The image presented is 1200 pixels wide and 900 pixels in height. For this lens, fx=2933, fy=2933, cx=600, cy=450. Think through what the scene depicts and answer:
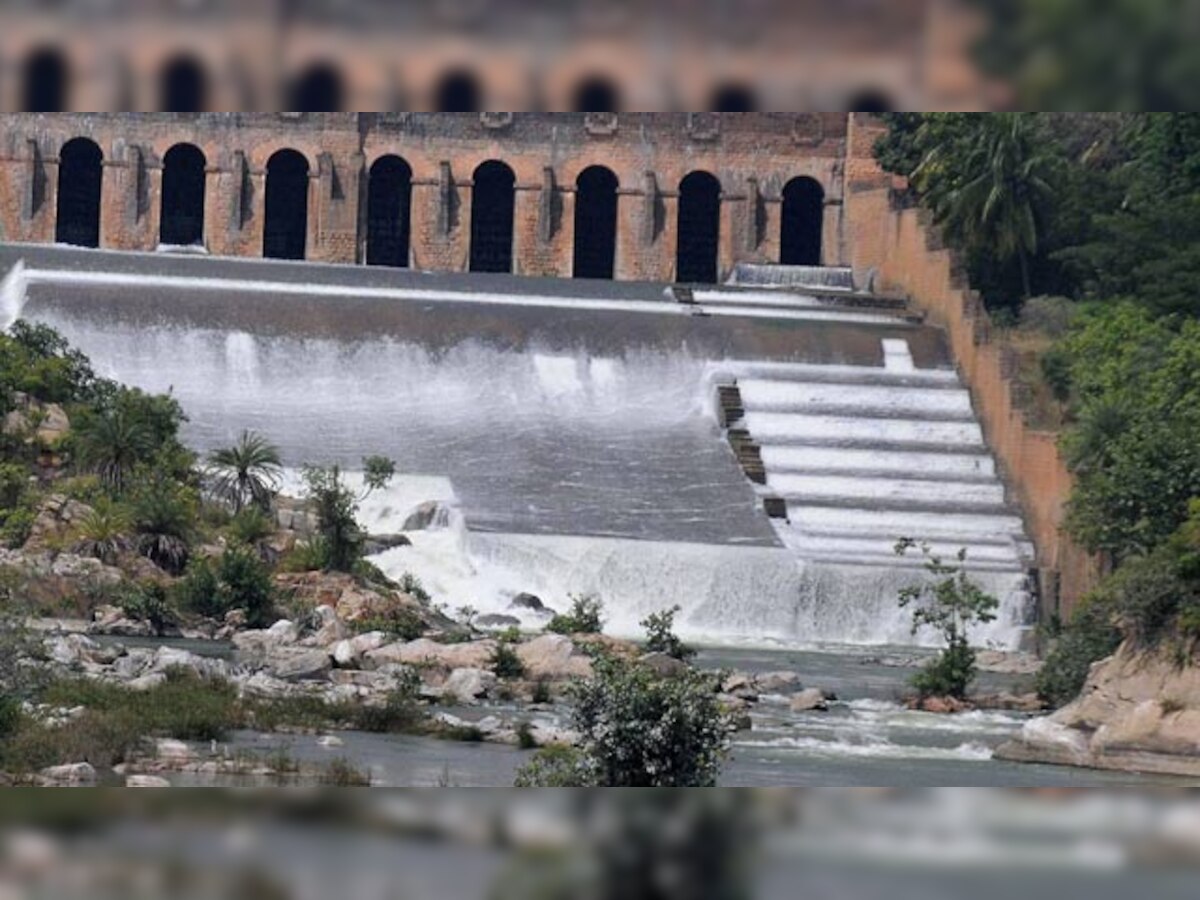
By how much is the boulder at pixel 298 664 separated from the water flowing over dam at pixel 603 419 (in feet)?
17.2

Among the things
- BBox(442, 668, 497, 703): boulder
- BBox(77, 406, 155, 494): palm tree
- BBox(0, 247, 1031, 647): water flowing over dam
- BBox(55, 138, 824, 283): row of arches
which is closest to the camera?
BBox(442, 668, 497, 703): boulder

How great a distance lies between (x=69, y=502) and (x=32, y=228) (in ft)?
60.7

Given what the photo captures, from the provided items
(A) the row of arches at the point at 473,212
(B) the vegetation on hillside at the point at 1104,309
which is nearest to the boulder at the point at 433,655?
(B) the vegetation on hillside at the point at 1104,309

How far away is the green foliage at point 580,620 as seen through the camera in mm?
24781

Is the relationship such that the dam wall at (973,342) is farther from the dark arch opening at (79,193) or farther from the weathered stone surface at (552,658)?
the dark arch opening at (79,193)

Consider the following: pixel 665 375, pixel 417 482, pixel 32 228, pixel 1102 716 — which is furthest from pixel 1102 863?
pixel 32 228

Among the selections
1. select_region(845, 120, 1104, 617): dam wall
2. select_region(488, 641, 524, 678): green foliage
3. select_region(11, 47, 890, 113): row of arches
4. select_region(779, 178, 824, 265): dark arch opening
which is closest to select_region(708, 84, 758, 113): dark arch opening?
select_region(11, 47, 890, 113): row of arches

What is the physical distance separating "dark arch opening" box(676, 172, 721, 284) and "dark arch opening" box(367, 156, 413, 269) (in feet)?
13.9

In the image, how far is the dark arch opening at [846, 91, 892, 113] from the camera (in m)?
2.19

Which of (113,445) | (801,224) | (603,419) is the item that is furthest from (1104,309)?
(801,224)

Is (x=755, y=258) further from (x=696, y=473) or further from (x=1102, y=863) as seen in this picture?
(x=1102, y=863)

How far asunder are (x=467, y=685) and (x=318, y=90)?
18368 millimetres

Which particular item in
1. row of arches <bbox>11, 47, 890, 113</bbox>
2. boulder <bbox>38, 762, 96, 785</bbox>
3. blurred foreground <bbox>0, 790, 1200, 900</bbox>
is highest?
row of arches <bbox>11, 47, 890, 113</bbox>

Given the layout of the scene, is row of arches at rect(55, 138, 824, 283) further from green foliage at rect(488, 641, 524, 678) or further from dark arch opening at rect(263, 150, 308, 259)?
green foliage at rect(488, 641, 524, 678)
